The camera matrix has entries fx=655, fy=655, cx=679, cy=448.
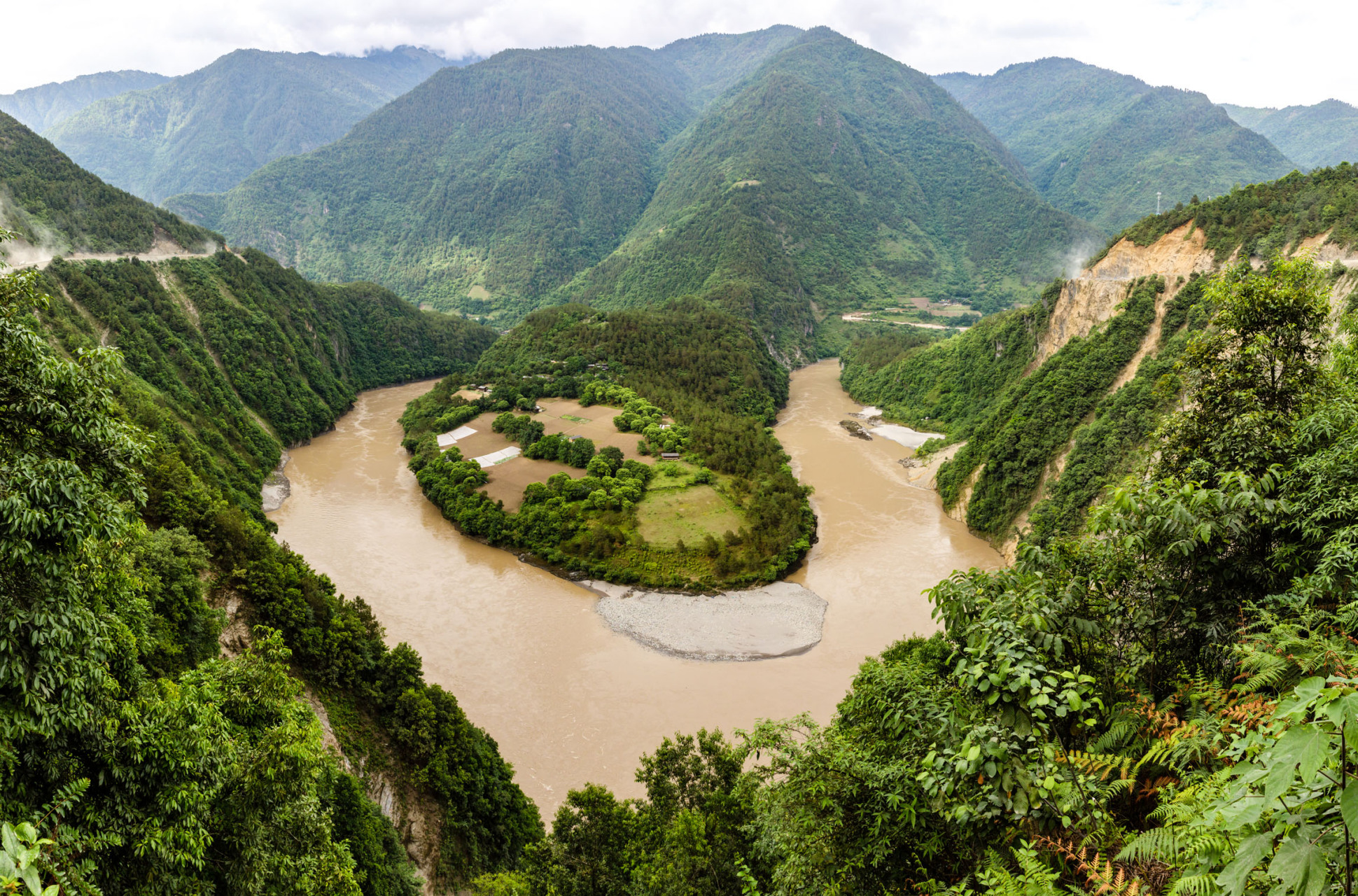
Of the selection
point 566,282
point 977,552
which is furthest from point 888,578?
point 566,282

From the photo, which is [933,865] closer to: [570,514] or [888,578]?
[888,578]

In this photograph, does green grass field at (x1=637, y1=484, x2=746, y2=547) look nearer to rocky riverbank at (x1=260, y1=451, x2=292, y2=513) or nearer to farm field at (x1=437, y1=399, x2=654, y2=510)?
farm field at (x1=437, y1=399, x2=654, y2=510)

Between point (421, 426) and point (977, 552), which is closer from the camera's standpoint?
point (977, 552)

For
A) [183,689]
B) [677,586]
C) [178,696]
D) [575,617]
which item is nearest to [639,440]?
[677,586]

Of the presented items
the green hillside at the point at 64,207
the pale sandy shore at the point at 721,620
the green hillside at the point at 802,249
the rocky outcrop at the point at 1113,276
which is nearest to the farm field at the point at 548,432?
the pale sandy shore at the point at 721,620

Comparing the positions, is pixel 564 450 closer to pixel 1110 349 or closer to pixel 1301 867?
pixel 1110 349

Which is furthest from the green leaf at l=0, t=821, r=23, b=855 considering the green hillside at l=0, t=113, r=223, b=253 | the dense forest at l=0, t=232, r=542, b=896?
the green hillside at l=0, t=113, r=223, b=253
